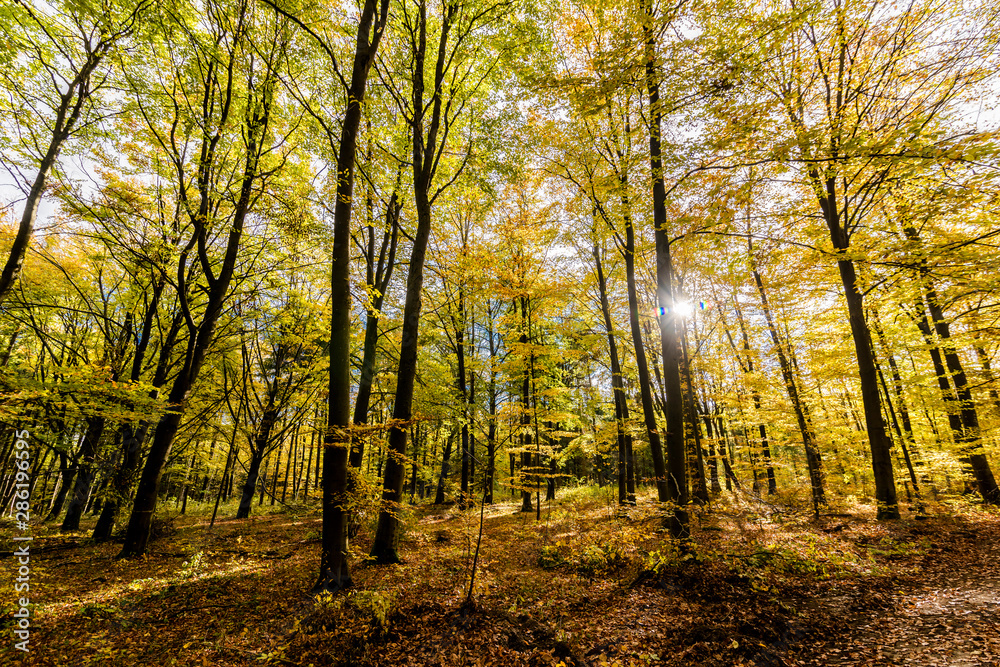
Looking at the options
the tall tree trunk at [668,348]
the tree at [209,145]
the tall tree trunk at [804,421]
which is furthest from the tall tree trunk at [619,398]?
the tree at [209,145]

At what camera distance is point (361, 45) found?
6492 millimetres

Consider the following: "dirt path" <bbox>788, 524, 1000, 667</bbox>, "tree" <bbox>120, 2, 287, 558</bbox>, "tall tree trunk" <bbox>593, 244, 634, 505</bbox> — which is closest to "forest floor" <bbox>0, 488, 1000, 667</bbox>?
"dirt path" <bbox>788, 524, 1000, 667</bbox>

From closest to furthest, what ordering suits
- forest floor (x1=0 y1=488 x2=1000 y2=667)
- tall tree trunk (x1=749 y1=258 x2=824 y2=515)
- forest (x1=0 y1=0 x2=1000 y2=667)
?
forest floor (x1=0 y1=488 x2=1000 y2=667), forest (x1=0 y1=0 x2=1000 y2=667), tall tree trunk (x1=749 y1=258 x2=824 y2=515)

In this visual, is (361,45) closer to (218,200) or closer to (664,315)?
(218,200)

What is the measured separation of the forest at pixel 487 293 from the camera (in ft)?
14.9

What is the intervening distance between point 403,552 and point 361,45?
10.1m

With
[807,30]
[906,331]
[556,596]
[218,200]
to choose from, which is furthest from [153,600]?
[906,331]

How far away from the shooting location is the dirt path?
3461 millimetres

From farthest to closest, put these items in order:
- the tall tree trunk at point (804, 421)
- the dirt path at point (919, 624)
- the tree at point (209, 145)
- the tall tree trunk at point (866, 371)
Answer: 1. the tall tree trunk at point (804, 421)
2. the tall tree trunk at point (866, 371)
3. the tree at point (209, 145)
4. the dirt path at point (919, 624)

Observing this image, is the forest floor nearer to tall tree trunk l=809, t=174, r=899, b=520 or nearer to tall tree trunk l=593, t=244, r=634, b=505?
tall tree trunk l=809, t=174, r=899, b=520

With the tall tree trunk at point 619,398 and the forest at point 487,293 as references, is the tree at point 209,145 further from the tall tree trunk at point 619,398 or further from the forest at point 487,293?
the tall tree trunk at point 619,398

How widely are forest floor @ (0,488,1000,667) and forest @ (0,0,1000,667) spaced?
2.1 inches

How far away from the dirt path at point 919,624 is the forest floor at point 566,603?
0.02 meters

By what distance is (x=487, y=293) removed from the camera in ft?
43.2
